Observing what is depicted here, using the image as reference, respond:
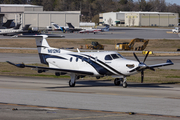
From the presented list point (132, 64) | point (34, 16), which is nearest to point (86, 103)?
point (132, 64)

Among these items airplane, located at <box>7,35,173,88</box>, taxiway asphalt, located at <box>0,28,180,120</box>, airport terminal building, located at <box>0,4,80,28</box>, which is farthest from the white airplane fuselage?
airport terminal building, located at <box>0,4,80,28</box>

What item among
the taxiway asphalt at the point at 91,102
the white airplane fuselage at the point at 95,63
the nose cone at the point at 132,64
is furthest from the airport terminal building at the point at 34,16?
the nose cone at the point at 132,64

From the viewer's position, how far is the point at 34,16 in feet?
443

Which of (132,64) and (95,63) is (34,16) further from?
(132,64)

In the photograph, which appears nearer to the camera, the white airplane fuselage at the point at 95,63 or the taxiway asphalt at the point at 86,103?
the taxiway asphalt at the point at 86,103

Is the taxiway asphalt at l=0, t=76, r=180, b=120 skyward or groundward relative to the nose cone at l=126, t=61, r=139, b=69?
groundward

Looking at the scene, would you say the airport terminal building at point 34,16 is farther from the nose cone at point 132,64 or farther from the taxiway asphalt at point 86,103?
the nose cone at point 132,64

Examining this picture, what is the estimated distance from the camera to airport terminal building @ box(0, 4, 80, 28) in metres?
134

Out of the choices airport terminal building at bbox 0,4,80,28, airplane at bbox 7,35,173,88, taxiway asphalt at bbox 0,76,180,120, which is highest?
airport terminal building at bbox 0,4,80,28

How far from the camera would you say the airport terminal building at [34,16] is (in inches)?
5266

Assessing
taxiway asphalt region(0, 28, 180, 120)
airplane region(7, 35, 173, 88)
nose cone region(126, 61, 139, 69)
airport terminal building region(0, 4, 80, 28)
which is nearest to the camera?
taxiway asphalt region(0, 28, 180, 120)

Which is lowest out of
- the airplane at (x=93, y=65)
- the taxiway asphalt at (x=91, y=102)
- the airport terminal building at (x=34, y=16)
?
the taxiway asphalt at (x=91, y=102)

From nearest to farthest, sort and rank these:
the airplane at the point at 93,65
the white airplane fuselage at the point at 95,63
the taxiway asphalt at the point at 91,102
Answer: the taxiway asphalt at the point at 91,102, the airplane at the point at 93,65, the white airplane fuselage at the point at 95,63

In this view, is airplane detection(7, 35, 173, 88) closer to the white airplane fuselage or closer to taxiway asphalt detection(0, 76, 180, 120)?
the white airplane fuselage
